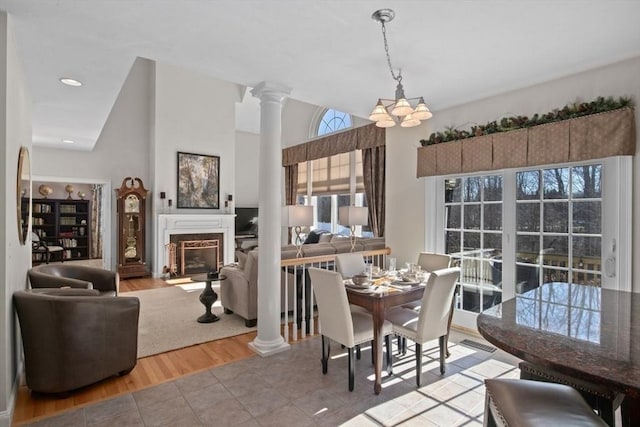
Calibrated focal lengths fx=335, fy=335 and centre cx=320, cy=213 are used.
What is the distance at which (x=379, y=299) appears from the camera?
2.58 m

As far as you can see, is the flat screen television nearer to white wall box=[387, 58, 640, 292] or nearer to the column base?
white wall box=[387, 58, 640, 292]

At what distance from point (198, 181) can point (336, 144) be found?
3225 millimetres

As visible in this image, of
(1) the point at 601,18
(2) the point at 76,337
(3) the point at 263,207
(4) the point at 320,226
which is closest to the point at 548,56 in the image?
(1) the point at 601,18

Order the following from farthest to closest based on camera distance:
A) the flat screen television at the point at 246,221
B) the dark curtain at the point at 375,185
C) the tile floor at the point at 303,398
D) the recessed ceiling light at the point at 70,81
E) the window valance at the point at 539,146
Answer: the flat screen television at the point at 246,221, the dark curtain at the point at 375,185, the recessed ceiling light at the point at 70,81, the window valance at the point at 539,146, the tile floor at the point at 303,398

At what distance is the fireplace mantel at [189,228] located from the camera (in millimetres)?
6922

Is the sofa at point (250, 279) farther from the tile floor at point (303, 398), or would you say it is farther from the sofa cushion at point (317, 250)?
the tile floor at point (303, 398)

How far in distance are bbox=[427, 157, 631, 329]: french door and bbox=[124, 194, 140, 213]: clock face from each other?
230 inches

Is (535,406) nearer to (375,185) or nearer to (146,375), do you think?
(146,375)

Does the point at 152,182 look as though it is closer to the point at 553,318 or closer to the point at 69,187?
the point at 69,187

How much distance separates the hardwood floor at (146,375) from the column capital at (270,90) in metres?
2.53

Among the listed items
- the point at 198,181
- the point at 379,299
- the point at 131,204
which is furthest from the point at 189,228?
the point at 379,299

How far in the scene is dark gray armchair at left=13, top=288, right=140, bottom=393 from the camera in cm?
242

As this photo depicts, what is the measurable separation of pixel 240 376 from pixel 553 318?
234cm

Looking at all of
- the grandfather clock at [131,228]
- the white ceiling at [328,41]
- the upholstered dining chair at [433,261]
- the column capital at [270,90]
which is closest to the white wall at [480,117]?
the white ceiling at [328,41]
